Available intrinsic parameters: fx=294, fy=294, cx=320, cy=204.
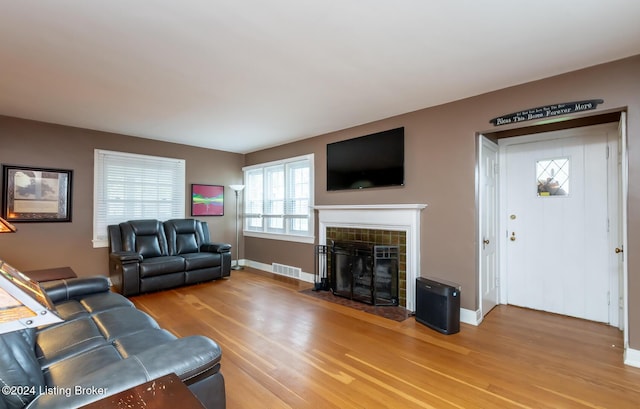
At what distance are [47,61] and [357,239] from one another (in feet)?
12.4

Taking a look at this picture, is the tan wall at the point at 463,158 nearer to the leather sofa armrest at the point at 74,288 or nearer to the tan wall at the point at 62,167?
the leather sofa armrest at the point at 74,288

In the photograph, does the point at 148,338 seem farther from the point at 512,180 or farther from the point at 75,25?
the point at 512,180

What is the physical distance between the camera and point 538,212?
3580mm

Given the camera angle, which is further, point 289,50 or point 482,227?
point 482,227

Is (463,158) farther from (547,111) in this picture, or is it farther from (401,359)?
(401,359)

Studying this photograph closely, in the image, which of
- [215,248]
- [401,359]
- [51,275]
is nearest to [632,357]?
[401,359]

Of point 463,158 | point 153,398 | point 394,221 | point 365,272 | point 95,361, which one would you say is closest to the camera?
point 153,398

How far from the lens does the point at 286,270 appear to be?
5.42 meters

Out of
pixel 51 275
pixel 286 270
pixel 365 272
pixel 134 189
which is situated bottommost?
pixel 286 270

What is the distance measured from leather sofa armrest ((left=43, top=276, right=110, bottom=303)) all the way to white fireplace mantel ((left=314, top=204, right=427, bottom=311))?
9.69 feet

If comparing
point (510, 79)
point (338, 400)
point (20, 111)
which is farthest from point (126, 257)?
point (510, 79)

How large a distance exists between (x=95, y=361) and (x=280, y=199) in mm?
4261

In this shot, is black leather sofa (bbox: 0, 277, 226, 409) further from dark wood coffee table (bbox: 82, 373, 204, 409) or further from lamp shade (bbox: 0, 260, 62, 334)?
lamp shade (bbox: 0, 260, 62, 334)

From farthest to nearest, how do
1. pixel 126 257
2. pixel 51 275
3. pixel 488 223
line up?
pixel 126 257
pixel 488 223
pixel 51 275
